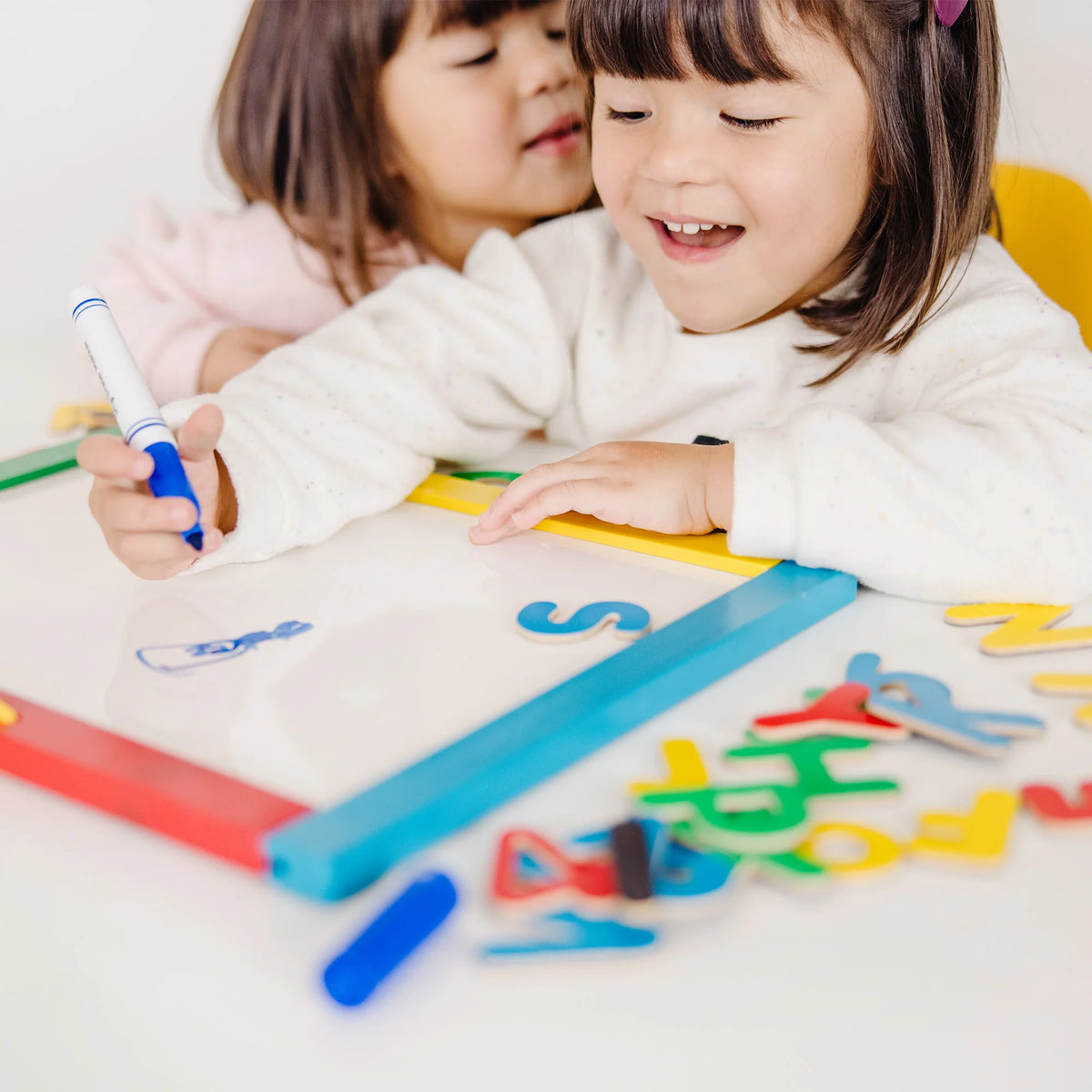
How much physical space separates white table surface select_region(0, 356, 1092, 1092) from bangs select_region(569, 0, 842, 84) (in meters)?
0.44

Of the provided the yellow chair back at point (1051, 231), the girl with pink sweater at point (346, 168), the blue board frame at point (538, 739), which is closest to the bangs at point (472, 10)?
the girl with pink sweater at point (346, 168)

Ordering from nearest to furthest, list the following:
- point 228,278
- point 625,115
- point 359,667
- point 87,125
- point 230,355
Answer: point 359,667, point 625,115, point 230,355, point 228,278, point 87,125

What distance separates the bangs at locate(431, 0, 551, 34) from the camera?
106 cm

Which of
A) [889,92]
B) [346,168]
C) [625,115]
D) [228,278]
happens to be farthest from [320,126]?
[889,92]

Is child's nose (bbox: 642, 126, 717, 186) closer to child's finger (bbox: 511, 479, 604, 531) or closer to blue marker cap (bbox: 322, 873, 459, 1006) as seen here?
child's finger (bbox: 511, 479, 604, 531)

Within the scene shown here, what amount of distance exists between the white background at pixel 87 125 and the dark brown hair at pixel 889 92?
2.94 feet

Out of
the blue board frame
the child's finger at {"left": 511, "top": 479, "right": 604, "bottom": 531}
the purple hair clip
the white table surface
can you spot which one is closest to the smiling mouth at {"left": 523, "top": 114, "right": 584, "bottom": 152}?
the purple hair clip

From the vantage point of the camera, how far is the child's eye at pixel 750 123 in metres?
0.76

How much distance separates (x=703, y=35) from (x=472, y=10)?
0.40 metres

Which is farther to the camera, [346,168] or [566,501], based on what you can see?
[346,168]

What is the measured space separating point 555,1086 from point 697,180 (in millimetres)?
590

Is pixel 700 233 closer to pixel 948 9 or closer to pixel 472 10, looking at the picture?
pixel 948 9

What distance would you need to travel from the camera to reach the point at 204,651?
61 centimetres

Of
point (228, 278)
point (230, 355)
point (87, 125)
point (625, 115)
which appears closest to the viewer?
point (625, 115)
